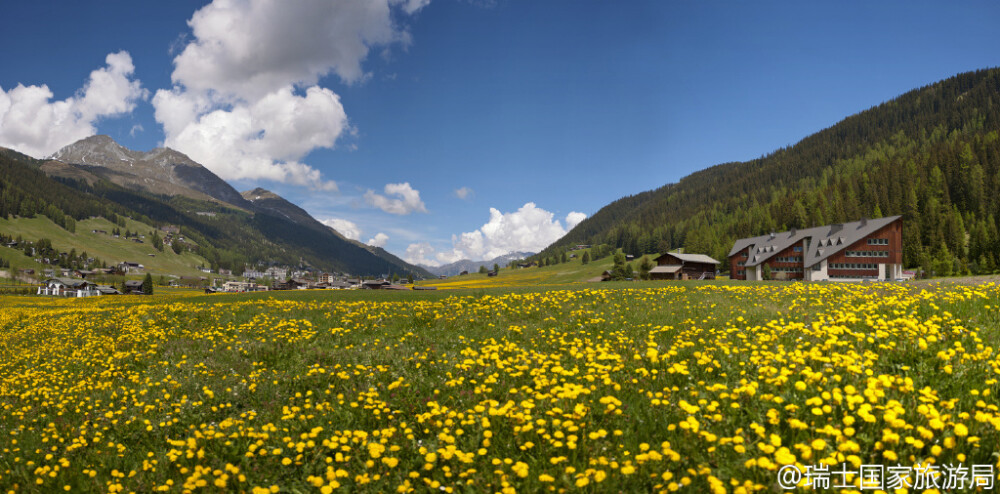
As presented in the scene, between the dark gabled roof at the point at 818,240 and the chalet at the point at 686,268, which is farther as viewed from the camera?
the chalet at the point at 686,268

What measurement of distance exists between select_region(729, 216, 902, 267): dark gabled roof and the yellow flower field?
88809mm

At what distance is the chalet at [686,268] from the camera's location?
377ft

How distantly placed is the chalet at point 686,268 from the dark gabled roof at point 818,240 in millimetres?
11342

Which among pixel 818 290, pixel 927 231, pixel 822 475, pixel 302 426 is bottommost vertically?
pixel 302 426

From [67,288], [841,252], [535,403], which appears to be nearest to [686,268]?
[841,252]

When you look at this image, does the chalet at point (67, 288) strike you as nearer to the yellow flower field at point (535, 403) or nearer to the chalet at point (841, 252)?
the yellow flower field at point (535, 403)

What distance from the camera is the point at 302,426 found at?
26.0ft

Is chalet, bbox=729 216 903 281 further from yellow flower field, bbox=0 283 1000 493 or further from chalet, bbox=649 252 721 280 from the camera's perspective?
yellow flower field, bbox=0 283 1000 493

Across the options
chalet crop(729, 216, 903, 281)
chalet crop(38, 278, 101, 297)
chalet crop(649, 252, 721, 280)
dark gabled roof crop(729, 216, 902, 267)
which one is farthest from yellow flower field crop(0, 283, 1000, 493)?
chalet crop(38, 278, 101, 297)

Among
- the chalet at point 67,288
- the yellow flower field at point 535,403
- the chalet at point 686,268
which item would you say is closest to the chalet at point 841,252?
the chalet at point 686,268

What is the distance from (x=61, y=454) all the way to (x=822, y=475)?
12125mm

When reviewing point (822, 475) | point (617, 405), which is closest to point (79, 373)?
point (617, 405)

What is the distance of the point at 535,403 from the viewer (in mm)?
7602

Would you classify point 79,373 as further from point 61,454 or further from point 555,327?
point 555,327
